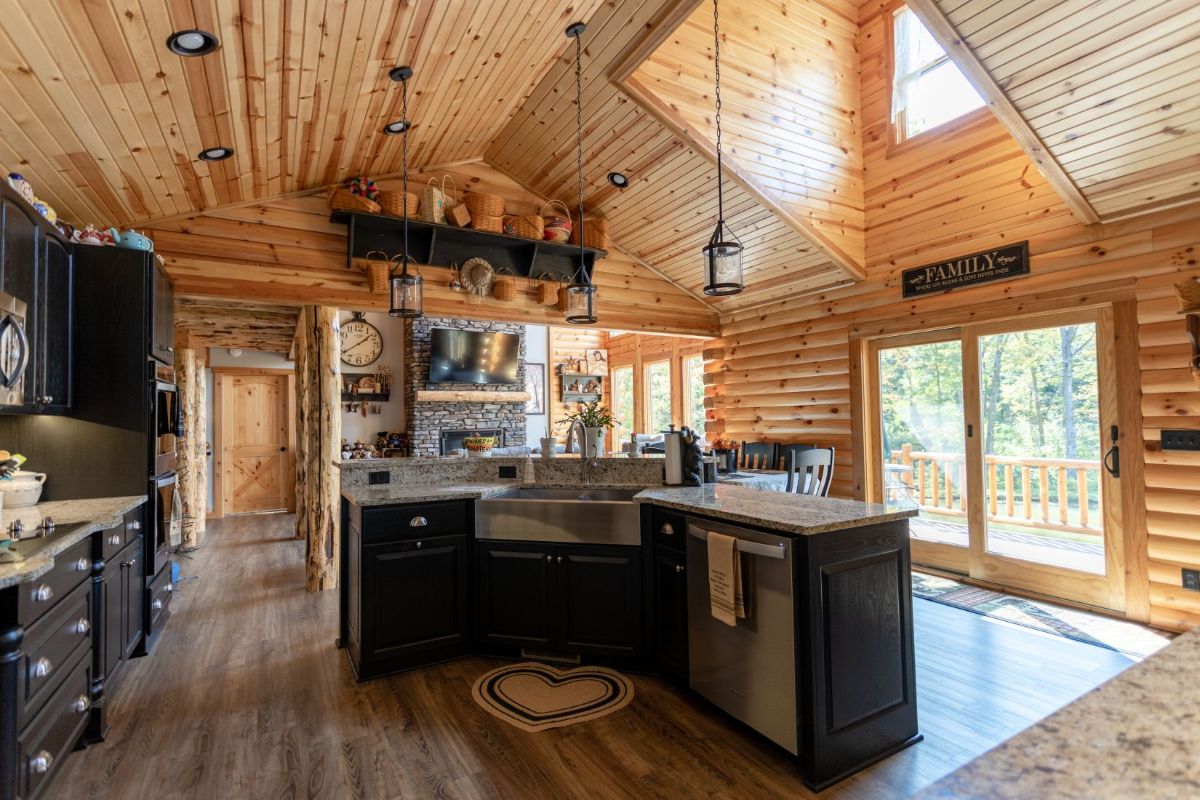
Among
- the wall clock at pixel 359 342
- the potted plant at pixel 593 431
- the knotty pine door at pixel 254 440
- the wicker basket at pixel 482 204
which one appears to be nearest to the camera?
the potted plant at pixel 593 431

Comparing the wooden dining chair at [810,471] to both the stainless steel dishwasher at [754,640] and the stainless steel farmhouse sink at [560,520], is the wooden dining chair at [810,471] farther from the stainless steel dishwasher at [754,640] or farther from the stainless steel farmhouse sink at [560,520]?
the stainless steel dishwasher at [754,640]

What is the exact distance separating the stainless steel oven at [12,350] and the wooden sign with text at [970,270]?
211 inches

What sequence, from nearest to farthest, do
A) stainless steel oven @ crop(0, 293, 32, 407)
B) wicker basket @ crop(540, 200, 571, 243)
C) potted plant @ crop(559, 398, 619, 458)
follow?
stainless steel oven @ crop(0, 293, 32, 407) < potted plant @ crop(559, 398, 619, 458) < wicker basket @ crop(540, 200, 571, 243)

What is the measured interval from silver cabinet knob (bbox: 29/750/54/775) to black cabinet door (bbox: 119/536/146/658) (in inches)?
46.2

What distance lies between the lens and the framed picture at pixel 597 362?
34.4ft

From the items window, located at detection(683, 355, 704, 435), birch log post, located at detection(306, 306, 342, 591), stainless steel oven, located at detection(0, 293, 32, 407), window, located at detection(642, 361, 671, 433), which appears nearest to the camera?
stainless steel oven, located at detection(0, 293, 32, 407)

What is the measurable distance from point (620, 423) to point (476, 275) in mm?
2291

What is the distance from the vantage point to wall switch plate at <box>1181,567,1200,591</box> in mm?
3320

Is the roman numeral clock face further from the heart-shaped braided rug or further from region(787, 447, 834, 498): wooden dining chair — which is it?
the heart-shaped braided rug

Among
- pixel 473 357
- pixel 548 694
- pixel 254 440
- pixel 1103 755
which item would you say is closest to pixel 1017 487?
pixel 548 694

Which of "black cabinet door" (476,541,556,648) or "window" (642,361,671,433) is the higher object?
"window" (642,361,671,433)

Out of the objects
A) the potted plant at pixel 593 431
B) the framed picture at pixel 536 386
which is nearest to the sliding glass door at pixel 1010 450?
the potted plant at pixel 593 431

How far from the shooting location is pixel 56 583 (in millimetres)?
1984

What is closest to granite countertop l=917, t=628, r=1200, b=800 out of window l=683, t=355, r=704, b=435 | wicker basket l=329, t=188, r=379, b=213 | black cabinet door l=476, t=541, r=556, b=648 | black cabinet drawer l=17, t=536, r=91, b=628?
black cabinet drawer l=17, t=536, r=91, b=628
